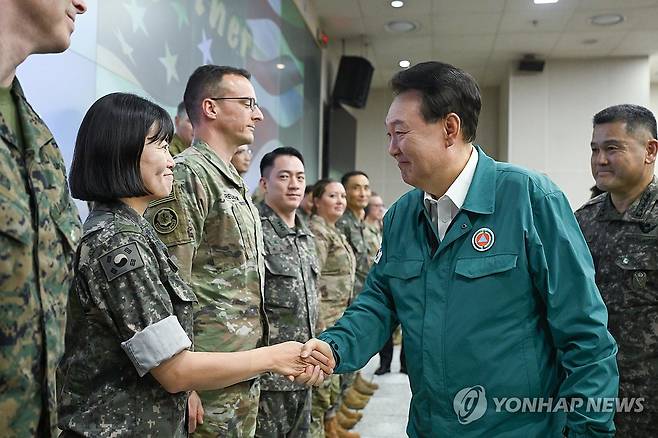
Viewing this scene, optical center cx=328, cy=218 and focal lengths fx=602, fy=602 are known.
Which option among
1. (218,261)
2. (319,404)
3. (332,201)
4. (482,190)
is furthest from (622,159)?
(332,201)

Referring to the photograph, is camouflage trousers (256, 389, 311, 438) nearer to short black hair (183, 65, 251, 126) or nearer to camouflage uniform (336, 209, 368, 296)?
short black hair (183, 65, 251, 126)

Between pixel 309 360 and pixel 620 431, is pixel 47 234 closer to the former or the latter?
pixel 309 360

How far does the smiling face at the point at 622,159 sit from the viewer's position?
222 cm

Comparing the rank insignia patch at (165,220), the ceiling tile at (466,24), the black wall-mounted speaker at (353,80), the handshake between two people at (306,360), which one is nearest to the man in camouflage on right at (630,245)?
the handshake between two people at (306,360)

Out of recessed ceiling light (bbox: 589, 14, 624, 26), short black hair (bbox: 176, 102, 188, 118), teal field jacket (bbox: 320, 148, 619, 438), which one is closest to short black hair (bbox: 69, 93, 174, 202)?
teal field jacket (bbox: 320, 148, 619, 438)

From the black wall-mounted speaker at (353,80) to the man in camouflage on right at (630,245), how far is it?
5.58 m

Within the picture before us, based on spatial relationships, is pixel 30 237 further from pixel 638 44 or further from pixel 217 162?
pixel 638 44

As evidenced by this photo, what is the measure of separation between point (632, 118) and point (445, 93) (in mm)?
1171

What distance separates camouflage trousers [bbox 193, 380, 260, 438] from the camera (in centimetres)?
181

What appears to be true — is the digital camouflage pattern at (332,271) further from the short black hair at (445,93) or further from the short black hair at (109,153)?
the short black hair at (109,153)

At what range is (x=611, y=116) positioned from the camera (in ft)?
7.49

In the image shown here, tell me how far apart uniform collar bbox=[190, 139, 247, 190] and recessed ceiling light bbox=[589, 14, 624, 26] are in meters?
6.64

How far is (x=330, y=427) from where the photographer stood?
11.9ft

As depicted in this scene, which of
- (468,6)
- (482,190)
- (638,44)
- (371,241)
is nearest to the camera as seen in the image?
(482,190)
